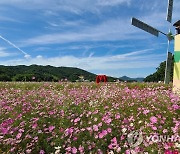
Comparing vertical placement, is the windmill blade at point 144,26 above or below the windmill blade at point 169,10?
below

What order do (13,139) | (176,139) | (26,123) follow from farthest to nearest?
(26,123) → (13,139) → (176,139)

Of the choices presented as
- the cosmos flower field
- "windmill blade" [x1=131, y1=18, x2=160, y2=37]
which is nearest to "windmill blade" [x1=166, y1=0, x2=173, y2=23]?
"windmill blade" [x1=131, y1=18, x2=160, y2=37]

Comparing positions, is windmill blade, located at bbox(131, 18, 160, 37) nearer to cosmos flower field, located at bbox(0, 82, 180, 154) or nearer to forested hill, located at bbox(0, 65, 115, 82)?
forested hill, located at bbox(0, 65, 115, 82)

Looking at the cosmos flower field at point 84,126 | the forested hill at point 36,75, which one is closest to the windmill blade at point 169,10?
the forested hill at point 36,75

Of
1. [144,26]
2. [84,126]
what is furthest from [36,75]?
[84,126]

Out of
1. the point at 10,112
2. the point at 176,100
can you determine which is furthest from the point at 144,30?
the point at 10,112

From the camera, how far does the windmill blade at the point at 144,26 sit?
22.9 metres

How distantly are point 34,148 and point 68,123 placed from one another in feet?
3.21

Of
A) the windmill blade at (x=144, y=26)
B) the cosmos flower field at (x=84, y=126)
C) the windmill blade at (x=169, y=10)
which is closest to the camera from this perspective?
the cosmos flower field at (x=84, y=126)

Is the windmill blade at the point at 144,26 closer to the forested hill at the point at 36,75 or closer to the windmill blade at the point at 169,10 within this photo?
the windmill blade at the point at 169,10

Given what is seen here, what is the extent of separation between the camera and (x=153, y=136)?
16.5ft

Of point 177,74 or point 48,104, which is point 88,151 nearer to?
point 48,104

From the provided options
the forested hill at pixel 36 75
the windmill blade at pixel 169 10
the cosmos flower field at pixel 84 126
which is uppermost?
the windmill blade at pixel 169 10

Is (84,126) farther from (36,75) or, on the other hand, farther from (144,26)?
(36,75)
